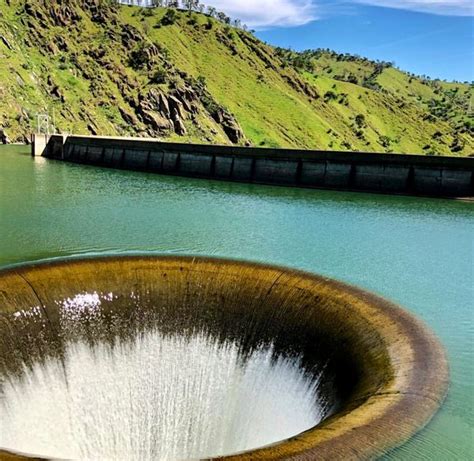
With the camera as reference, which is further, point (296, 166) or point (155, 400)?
point (296, 166)

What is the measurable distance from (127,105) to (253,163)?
4700 centimetres

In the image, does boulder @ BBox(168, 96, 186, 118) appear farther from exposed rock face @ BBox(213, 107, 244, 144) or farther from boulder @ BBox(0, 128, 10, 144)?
boulder @ BBox(0, 128, 10, 144)

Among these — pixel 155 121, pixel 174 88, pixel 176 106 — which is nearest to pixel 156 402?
pixel 155 121

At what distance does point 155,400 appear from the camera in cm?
1174

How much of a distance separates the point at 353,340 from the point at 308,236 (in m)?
12.0

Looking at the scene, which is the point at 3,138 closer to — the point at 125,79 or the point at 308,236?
the point at 125,79

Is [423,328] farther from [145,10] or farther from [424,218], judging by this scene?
[145,10]

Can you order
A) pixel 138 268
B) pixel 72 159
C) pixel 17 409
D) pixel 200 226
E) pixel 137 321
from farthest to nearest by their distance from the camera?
pixel 72 159 < pixel 200 226 < pixel 138 268 < pixel 137 321 < pixel 17 409

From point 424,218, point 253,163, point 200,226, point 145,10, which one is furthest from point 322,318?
point 145,10

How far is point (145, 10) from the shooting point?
438ft

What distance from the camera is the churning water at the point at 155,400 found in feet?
33.9

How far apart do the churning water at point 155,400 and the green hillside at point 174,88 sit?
224 feet

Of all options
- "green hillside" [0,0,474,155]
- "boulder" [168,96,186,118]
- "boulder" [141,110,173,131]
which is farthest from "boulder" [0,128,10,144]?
"boulder" [168,96,186,118]

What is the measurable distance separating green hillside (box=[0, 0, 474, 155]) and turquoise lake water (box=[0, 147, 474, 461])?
1784 inches
